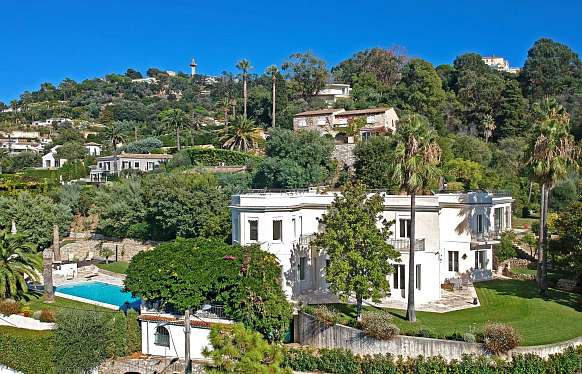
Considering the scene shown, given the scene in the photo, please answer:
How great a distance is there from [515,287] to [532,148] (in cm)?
814

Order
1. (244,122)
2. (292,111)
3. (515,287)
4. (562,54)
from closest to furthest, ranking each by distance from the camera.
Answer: (515,287) → (244,122) → (292,111) → (562,54)

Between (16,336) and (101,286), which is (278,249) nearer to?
(16,336)

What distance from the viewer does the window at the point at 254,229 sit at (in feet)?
92.0

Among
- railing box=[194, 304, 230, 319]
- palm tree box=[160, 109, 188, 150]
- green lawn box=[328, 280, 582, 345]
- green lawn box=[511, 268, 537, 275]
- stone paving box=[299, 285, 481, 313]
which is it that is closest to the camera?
green lawn box=[328, 280, 582, 345]

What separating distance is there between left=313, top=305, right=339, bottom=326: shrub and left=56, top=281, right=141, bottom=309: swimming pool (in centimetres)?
1275

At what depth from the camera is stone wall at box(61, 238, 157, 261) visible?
45.8 meters

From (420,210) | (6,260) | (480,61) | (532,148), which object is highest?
(480,61)

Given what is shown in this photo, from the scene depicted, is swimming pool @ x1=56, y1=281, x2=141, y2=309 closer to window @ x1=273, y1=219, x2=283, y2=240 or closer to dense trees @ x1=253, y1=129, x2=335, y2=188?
window @ x1=273, y1=219, x2=283, y2=240

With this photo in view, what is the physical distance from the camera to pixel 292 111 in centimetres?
7575

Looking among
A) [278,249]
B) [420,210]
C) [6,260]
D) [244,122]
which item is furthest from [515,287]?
[244,122]

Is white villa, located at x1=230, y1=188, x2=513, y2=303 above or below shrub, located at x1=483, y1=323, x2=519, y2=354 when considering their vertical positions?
above

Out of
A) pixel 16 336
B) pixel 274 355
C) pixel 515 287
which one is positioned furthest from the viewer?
pixel 515 287

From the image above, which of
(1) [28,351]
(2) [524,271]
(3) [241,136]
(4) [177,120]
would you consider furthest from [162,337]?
(4) [177,120]

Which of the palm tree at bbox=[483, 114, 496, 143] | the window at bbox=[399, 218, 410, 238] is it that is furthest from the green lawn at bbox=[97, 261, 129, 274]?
the palm tree at bbox=[483, 114, 496, 143]
